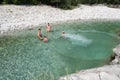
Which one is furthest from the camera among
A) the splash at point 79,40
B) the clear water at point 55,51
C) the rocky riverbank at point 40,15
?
the rocky riverbank at point 40,15

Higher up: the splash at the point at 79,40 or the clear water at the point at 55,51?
the clear water at the point at 55,51

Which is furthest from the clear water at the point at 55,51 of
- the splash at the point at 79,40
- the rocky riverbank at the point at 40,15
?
the rocky riverbank at the point at 40,15

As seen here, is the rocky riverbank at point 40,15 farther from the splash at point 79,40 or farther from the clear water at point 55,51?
the splash at point 79,40

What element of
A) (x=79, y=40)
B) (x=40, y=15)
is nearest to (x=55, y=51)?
(x=79, y=40)

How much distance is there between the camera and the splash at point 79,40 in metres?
28.8

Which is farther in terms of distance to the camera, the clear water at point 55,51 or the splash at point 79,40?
the splash at point 79,40

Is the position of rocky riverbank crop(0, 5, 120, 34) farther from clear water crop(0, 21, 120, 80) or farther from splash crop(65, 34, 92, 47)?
splash crop(65, 34, 92, 47)

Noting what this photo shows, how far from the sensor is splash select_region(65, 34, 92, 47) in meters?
28.8

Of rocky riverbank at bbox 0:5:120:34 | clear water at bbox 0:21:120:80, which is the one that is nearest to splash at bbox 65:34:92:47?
clear water at bbox 0:21:120:80

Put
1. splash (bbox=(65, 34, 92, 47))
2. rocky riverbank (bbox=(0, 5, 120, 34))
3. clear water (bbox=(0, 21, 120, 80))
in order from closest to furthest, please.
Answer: clear water (bbox=(0, 21, 120, 80)) < splash (bbox=(65, 34, 92, 47)) < rocky riverbank (bbox=(0, 5, 120, 34))

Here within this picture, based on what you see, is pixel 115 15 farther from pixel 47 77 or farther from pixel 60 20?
pixel 47 77

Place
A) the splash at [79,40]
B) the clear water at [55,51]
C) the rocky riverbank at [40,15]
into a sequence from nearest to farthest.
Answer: the clear water at [55,51] → the splash at [79,40] → the rocky riverbank at [40,15]

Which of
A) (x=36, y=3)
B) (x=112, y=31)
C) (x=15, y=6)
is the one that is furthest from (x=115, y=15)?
(x=15, y=6)

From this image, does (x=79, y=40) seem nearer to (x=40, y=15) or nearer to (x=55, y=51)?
(x=55, y=51)
